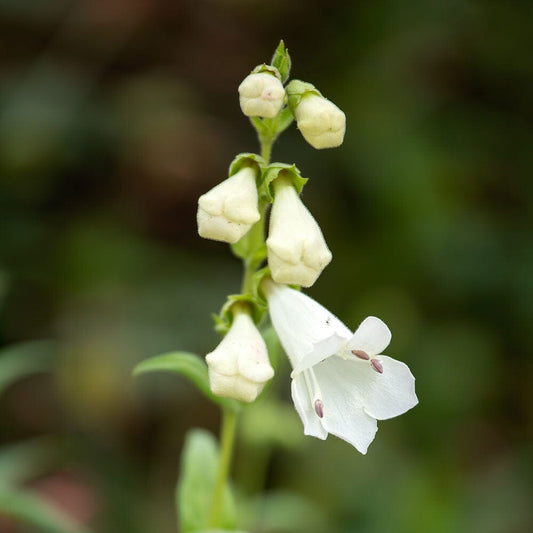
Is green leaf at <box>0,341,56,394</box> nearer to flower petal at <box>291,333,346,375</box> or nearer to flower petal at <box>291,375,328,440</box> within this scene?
flower petal at <box>291,375,328,440</box>

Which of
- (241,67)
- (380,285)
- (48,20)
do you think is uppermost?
(241,67)

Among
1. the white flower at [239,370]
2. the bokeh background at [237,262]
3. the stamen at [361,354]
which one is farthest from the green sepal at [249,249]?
the bokeh background at [237,262]

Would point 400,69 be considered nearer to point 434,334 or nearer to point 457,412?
point 434,334

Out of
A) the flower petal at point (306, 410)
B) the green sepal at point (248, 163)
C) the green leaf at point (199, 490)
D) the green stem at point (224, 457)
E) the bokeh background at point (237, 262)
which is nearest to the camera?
the flower petal at point (306, 410)

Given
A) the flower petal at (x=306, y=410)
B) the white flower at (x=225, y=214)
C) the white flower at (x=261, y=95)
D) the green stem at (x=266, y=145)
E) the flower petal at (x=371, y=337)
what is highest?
the white flower at (x=261, y=95)

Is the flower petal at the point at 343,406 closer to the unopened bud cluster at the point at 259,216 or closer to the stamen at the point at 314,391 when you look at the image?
the stamen at the point at 314,391

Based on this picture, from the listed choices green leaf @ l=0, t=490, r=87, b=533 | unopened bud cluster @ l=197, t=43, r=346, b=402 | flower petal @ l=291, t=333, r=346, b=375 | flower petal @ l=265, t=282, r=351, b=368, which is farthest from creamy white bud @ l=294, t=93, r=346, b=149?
green leaf @ l=0, t=490, r=87, b=533

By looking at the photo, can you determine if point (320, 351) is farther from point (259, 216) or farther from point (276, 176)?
point (276, 176)

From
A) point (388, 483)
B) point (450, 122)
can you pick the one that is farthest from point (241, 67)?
point (388, 483)
